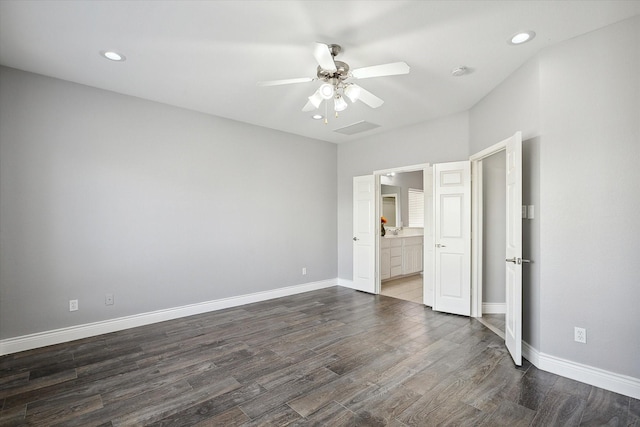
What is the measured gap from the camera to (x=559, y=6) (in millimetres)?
2094

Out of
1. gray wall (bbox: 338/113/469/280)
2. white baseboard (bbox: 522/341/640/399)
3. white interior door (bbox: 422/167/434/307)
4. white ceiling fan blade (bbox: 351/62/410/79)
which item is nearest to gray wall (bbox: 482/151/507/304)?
gray wall (bbox: 338/113/469/280)

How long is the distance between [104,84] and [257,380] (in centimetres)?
355

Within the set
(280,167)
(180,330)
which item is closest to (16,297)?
(180,330)

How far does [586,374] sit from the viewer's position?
241 centimetres

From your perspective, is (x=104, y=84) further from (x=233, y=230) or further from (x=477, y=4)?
(x=477, y=4)

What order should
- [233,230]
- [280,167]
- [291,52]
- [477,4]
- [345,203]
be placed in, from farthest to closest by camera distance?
[345,203] < [280,167] < [233,230] < [291,52] < [477,4]

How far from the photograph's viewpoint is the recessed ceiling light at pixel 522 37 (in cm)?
239

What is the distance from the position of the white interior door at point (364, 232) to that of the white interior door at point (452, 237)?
127 cm

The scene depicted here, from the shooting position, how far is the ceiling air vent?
471cm

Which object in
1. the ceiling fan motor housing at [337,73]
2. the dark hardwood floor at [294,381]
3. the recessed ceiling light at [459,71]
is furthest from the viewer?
the recessed ceiling light at [459,71]

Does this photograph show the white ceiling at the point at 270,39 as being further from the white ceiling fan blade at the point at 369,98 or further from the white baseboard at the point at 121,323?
the white baseboard at the point at 121,323

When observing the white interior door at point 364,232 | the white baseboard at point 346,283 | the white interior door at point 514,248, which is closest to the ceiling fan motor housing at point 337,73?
the white interior door at point 514,248

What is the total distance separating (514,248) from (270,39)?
115 inches

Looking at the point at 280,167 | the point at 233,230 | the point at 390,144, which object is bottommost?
the point at 233,230
